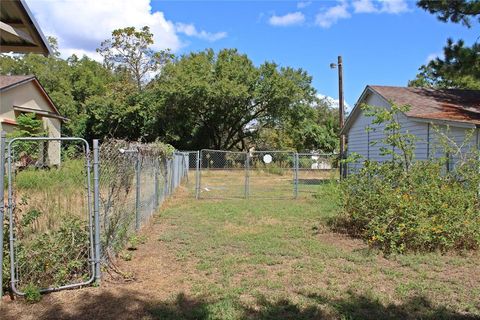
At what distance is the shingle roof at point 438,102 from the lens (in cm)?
1245

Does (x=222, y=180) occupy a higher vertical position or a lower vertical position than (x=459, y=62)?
lower

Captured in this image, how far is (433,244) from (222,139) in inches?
1252

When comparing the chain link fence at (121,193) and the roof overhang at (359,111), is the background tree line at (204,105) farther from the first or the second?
the chain link fence at (121,193)

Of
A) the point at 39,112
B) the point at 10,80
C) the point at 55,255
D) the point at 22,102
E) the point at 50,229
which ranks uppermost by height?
the point at 10,80

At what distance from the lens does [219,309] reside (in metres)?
4.23

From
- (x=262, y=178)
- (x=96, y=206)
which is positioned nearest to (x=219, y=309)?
(x=96, y=206)

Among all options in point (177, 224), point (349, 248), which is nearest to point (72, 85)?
point (177, 224)

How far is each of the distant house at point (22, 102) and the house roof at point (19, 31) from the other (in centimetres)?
1226

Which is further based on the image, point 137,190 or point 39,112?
point 39,112

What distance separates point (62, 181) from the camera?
5762 millimetres

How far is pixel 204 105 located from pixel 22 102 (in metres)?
16.2

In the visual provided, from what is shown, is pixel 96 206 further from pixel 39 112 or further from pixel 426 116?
pixel 39 112

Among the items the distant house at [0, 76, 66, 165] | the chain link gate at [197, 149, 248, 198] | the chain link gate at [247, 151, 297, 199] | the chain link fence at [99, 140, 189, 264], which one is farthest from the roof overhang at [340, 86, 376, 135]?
the distant house at [0, 76, 66, 165]

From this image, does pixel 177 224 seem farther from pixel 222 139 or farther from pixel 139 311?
pixel 222 139
